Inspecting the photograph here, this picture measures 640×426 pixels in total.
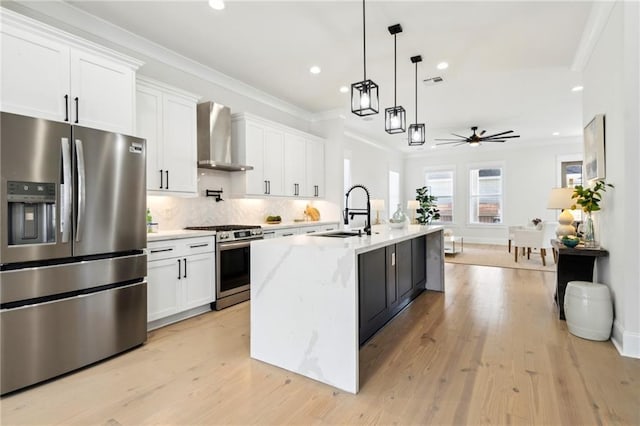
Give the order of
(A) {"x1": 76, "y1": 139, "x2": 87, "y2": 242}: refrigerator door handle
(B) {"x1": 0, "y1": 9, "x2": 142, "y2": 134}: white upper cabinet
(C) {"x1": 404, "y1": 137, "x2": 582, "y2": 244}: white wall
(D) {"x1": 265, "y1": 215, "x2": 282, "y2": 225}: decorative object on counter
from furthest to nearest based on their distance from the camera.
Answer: (C) {"x1": 404, "y1": 137, "x2": 582, "y2": 244}: white wall → (D) {"x1": 265, "y1": 215, "x2": 282, "y2": 225}: decorative object on counter → (A) {"x1": 76, "y1": 139, "x2": 87, "y2": 242}: refrigerator door handle → (B) {"x1": 0, "y1": 9, "x2": 142, "y2": 134}: white upper cabinet

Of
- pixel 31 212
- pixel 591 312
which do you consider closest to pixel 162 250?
pixel 31 212

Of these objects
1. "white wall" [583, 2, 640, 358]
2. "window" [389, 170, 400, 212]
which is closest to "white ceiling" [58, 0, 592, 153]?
"white wall" [583, 2, 640, 358]

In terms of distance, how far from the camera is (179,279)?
129 inches

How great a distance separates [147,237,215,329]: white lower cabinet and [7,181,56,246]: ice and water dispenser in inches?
35.1

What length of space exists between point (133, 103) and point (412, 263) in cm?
333

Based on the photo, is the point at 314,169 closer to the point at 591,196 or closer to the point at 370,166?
the point at 370,166

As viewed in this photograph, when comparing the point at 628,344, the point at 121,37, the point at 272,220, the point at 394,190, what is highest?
the point at 121,37

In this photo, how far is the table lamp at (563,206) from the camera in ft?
11.5

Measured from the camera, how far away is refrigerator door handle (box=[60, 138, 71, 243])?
7.38 feet

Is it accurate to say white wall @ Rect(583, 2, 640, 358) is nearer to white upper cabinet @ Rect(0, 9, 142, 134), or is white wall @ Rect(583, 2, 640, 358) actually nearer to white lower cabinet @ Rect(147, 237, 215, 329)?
white lower cabinet @ Rect(147, 237, 215, 329)

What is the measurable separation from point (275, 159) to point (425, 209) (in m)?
6.01

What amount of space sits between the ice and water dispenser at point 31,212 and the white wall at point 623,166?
13.6 feet

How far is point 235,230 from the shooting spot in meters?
3.89

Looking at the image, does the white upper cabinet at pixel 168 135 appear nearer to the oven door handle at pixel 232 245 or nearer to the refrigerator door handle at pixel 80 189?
the oven door handle at pixel 232 245
